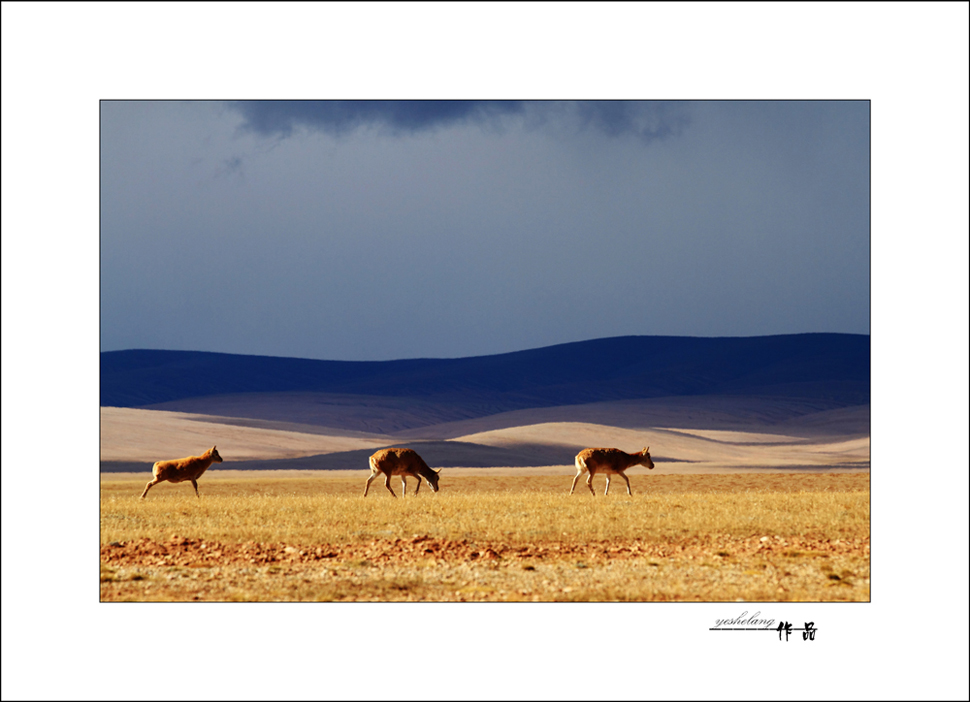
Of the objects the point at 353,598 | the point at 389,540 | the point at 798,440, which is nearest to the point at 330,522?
the point at 389,540

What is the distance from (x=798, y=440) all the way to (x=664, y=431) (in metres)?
7.68

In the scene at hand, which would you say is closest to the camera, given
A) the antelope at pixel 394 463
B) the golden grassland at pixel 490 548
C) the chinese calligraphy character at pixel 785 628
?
the chinese calligraphy character at pixel 785 628

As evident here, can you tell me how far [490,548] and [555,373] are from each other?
91656mm

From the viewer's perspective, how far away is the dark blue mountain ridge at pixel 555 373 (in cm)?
8588

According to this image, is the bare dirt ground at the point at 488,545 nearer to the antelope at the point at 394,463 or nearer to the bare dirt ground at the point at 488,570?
the bare dirt ground at the point at 488,570

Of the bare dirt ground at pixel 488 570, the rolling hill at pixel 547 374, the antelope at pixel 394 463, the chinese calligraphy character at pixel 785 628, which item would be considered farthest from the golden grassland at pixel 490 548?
the rolling hill at pixel 547 374

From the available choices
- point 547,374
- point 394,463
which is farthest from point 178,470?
point 547,374

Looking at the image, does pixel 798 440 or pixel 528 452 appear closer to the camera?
pixel 528 452

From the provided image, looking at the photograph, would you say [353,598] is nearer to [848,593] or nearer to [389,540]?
[389,540]

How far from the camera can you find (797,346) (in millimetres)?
100562

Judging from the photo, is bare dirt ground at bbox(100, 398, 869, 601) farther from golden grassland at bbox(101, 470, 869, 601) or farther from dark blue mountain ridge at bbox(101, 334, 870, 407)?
dark blue mountain ridge at bbox(101, 334, 870, 407)

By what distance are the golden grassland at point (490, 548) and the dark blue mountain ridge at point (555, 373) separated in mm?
60424

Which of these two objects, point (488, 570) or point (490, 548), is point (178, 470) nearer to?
point (490, 548)

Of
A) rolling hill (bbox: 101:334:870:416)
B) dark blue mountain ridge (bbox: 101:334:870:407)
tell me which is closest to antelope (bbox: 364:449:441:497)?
rolling hill (bbox: 101:334:870:416)
